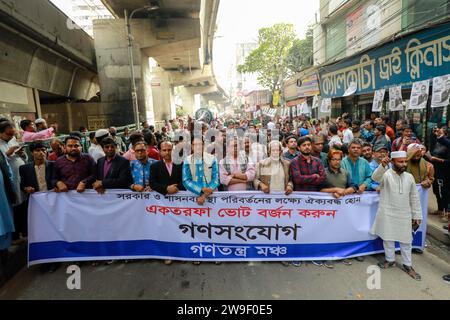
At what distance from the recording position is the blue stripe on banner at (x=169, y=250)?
3.90 meters

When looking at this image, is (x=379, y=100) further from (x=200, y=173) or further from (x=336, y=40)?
(x=336, y=40)

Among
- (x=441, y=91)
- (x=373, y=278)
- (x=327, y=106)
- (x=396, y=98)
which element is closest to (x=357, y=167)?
(x=373, y=278)

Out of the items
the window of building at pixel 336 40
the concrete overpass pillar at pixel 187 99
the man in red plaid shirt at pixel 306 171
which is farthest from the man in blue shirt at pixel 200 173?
the concrete overpass pillar at pixel 187 99

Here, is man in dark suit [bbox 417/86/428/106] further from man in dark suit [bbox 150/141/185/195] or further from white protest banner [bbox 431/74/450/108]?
man in dark suit [bbox 150/141/185/195]

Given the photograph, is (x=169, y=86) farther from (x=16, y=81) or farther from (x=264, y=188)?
(x=264, y=188)

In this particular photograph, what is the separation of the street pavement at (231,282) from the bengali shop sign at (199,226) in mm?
174

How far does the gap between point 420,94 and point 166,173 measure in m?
7.09

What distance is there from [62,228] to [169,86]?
101 ft

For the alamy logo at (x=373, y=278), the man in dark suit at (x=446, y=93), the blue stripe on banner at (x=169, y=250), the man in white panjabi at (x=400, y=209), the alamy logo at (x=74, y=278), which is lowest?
→ the alamy logo at (x=373, y=278)

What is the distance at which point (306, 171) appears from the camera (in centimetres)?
407

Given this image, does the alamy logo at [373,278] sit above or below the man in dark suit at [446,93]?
below

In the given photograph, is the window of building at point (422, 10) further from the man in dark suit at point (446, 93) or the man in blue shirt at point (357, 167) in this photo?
the man in blue shirt at point (357, 167)

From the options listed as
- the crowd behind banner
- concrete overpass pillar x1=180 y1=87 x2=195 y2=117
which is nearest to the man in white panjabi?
the crowd behind banner

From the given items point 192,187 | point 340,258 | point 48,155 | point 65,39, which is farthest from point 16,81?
point 340,258
